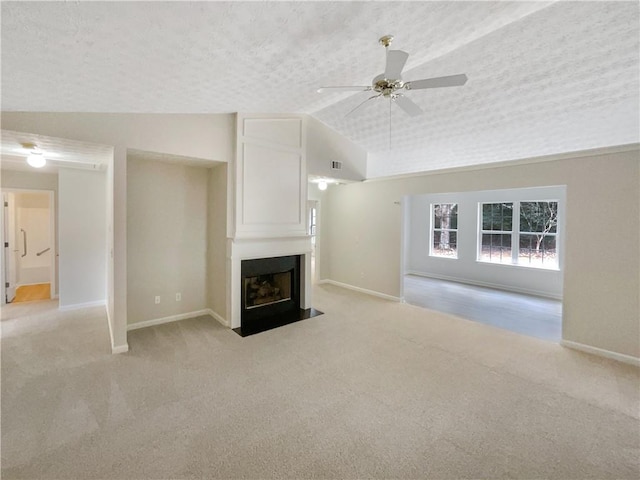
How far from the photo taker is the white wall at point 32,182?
5027 millimetres

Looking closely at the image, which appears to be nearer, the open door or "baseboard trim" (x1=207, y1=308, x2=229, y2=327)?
"baseboard trim" (x1=207, y1=308, x2=229, y2=327)

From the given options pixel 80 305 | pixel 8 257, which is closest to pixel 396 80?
pixel 80 305

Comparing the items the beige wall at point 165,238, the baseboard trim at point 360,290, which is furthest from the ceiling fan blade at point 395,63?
the baseboard trim at point 360,290

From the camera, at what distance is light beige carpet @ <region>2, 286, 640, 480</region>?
1848 mm

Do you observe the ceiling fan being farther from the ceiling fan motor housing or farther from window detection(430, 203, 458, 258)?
window detection(430, 203, 458, 258)

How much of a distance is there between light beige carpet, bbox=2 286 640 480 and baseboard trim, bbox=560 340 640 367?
0.17m

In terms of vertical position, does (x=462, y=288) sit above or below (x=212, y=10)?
below

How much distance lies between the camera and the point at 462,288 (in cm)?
695

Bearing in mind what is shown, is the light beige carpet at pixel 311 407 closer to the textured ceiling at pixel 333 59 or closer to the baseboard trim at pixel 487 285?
the textured ceiling at pixel 333 59

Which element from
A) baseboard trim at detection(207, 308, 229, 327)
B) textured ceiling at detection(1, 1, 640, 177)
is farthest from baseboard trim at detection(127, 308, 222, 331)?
textured ceiling at detection(1, 1, 640, 177)

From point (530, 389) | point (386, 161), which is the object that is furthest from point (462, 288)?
point (530, 389)

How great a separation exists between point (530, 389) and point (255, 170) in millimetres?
4093

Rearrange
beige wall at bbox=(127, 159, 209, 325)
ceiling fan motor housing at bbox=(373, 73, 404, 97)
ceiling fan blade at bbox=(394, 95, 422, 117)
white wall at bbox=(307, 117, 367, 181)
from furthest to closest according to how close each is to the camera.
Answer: white wall at bbox=(307, 117, 367, 181) < beige wall at bbox=(127, 159, 209, 325) < ceiling fan blade at bbox=(394, 95, 422, 117) < ceiling fan motor housing at bbox=(373, 73, 404, 97)

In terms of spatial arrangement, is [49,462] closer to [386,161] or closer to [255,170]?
[255,170]
